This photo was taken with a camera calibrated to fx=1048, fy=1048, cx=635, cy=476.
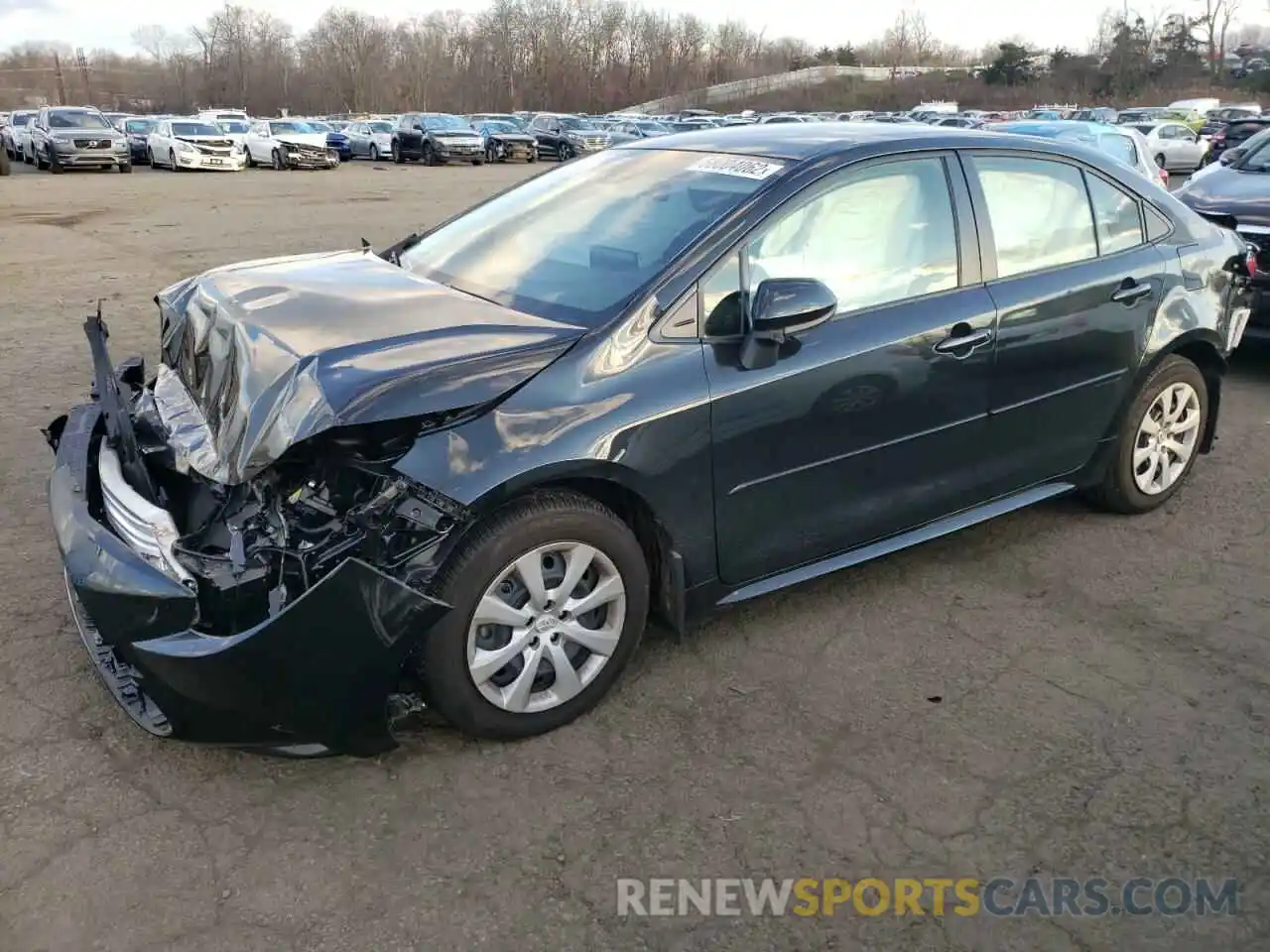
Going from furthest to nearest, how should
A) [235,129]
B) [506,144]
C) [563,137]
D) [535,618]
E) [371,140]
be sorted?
[563,137] < [371,140] < [506,144] < [235,129] < [535,618]

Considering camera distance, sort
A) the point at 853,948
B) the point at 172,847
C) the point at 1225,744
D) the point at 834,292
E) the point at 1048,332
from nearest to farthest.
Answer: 1. the point at 853,948
2. the point at 172,847
3. the point at 1225,744
4. the point at 834,292
5. the point at 1048,332

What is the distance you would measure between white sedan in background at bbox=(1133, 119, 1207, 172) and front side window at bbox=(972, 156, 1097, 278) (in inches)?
1106

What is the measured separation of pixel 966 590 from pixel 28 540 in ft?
12.8

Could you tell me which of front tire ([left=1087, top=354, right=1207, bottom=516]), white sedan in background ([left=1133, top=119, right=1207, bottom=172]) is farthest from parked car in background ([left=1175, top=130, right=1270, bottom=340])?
white sedan in background ([left=1133, top=119, right=1207, bottom=172])

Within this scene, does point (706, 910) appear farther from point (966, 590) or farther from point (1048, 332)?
point (1048, 332)

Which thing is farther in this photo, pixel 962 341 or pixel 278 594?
pixel 962 341

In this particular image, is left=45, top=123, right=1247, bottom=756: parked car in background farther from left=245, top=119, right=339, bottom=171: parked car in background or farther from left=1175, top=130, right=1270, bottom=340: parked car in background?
left=245, top=119, right=339, bottom=171: parked car in background

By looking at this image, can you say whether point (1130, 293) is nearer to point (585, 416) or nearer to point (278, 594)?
point (585, 416)

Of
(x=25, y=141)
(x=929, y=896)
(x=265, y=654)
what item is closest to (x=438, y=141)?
(x=25, y=141)

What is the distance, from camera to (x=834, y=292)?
3498mm

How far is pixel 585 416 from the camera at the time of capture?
9.95ft

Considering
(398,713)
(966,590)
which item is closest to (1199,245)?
(966,590)

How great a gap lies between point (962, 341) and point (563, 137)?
125 ft

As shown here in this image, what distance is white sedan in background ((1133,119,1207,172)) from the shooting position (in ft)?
94.7
